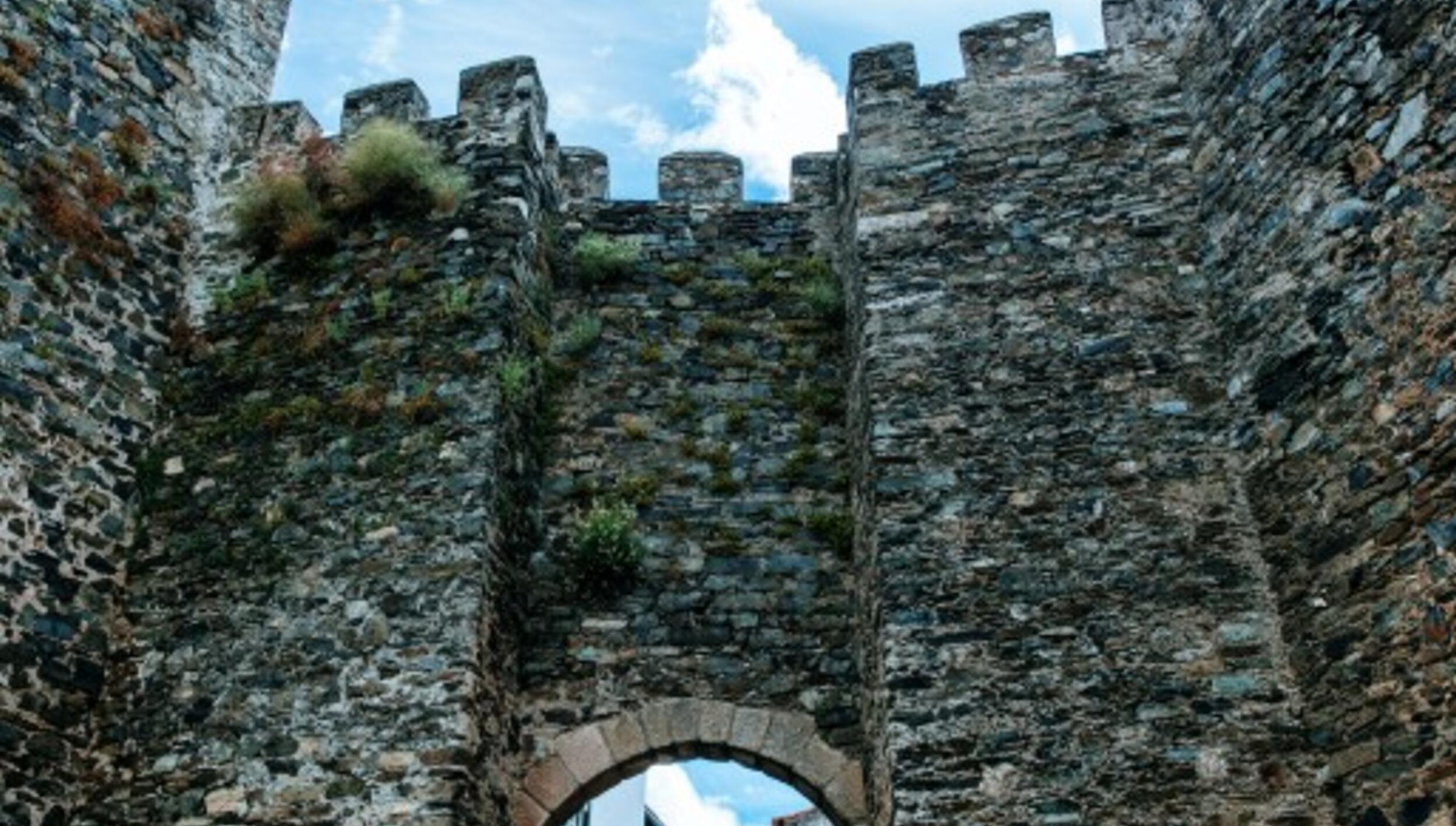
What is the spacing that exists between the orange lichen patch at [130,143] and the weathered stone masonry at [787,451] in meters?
0.03

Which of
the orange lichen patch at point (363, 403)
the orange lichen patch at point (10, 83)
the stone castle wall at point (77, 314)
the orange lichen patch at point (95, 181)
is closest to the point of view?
the stone castle wall at point (77, 314)

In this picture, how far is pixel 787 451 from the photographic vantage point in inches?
331

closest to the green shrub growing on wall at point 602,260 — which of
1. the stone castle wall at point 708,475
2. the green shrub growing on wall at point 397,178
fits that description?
the stone castle wall at point 708,475

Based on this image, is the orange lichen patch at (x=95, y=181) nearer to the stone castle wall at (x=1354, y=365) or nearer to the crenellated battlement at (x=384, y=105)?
the crenellated battlement at (x=384, y=105)

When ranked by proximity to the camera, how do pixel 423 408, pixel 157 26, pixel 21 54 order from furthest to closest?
pixel 157 26, pixel 21 54, pixel 423 408

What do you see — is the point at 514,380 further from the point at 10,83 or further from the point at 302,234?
the point at 10,83

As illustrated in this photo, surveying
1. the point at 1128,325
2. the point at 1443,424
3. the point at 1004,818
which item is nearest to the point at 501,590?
the point at 1004,818

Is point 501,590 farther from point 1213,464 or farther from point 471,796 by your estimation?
point 1213,464

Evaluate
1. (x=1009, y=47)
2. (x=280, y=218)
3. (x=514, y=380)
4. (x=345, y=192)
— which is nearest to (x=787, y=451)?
(x=514, y=380)

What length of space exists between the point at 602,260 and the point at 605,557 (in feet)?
7.56

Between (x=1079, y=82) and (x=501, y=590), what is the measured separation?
15.3 feet

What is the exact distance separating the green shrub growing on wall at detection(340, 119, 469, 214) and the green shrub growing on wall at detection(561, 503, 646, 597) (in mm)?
2376

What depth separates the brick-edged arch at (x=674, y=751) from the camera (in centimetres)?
714

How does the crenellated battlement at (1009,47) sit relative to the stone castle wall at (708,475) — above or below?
above
